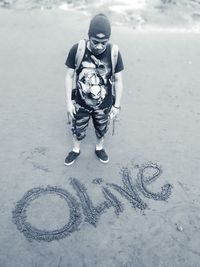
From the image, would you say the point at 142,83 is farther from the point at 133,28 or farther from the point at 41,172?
the point at 41,172

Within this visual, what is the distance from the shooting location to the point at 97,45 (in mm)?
3334

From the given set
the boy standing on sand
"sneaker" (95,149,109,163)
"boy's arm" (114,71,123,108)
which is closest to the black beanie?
the boy standing on sand

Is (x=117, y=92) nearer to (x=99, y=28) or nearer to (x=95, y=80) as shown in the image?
(x=95, y=80)

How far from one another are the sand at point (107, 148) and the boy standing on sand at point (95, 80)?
0.71m

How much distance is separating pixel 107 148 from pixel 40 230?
160 centimetres

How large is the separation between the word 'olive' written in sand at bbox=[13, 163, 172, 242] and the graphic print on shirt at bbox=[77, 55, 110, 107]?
1.09 metres

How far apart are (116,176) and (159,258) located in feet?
3.98

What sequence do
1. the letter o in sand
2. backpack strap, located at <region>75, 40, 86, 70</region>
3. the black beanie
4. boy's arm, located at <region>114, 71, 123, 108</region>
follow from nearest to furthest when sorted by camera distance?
1. the black beanie
2. backpack strap, located at <region>75, 40, 86, 70</region>
3. the letter o in sand
4. boy's arm, located at <region>114, 71, 123, 108</region>

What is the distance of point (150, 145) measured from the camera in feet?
15.8

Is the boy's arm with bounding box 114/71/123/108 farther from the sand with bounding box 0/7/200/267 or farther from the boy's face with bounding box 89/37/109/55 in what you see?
the sand with bounding box 0/7/200/267

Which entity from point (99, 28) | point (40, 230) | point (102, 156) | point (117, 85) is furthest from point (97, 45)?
point (40, 230)

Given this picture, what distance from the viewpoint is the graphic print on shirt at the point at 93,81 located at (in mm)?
3477

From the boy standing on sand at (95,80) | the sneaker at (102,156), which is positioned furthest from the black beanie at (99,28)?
the sneaker at (102,156)

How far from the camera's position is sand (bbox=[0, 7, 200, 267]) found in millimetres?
3436
